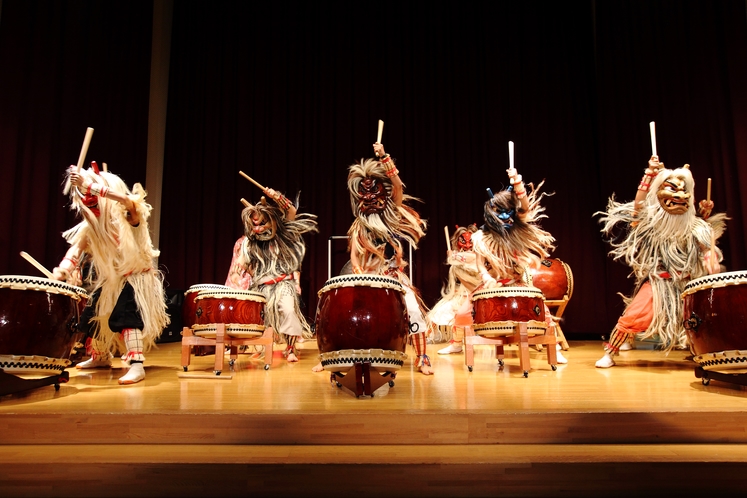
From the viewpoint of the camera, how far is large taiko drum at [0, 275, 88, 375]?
2.67 m

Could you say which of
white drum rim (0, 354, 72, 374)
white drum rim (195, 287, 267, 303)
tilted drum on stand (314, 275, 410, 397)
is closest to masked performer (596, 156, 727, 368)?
tilted drum on stand (314, 275, 410, 397)

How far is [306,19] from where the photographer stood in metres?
7.49

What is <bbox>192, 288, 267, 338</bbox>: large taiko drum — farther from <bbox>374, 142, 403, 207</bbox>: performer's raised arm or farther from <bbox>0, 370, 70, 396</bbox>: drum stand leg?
<bbox>374, 142, 403, 207</bbox>: performer's raised arm

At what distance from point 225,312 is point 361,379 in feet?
4.54

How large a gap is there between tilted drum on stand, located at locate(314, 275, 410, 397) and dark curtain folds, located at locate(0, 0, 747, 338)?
4.13 metres

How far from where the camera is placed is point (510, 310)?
12.0 ft

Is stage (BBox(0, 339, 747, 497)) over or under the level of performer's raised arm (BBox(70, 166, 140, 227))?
under

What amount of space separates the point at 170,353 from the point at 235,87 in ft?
12.3

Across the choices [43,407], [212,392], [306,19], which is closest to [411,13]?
[306,19]

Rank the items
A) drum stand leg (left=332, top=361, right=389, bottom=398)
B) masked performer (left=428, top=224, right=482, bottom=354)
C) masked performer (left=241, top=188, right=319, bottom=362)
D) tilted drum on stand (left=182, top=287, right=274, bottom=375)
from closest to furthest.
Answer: drum stand leg (left=332, top=361, right=389, bottom=398) < tilted drum on stand (left=182, top=287, right=274, bottom=375) < masked performer (left=241, top=188, right=319, bottom=362) < masked performer (left=428, top=224, right=482, bottom=354)

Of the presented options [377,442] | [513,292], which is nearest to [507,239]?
[513,292]

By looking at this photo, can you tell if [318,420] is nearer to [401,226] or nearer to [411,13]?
[401,226]

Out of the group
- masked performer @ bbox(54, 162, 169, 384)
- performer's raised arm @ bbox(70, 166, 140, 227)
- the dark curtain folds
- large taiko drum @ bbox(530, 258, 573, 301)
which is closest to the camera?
performer's raised arm @ bbox(70, 166, 140, 227)

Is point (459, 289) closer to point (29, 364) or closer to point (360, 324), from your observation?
point (360, 324)
